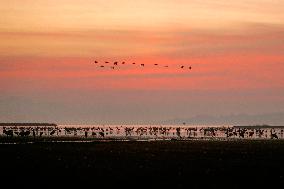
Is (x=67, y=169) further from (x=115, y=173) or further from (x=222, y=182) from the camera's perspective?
(x=222, y=182)

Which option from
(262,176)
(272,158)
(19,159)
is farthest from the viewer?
(272,158)

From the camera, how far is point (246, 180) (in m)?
49.8

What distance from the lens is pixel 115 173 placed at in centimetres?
5369

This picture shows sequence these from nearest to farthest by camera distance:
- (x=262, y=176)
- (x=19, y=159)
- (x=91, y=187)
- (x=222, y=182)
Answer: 1. (x=91, y=187)
2. (x=222, y=182)
3. (x=262, y=176)
4. (x=19, y=159)

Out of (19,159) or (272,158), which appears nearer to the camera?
(19,159)

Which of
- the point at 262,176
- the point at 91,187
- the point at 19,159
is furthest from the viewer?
the point at 19,159

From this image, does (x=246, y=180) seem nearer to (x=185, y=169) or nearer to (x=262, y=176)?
(x=262, y=176)

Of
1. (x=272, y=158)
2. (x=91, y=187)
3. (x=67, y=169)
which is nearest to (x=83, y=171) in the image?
(x=67, y=169)

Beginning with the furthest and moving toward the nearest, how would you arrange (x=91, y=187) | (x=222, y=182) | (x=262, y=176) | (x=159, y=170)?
(x=159, y=170) < (x=262, y=176) < (x=222, y=182) < (x=91, y=187)

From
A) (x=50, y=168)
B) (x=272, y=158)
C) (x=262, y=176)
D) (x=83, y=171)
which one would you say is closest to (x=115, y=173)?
(x=83, y=171)

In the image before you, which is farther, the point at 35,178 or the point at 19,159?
the point at 19,159

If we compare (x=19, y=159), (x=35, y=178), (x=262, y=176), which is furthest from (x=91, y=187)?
(x=19, y=159)

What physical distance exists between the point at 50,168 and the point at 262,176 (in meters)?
16.0

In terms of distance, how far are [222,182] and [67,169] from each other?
44.3 ft
